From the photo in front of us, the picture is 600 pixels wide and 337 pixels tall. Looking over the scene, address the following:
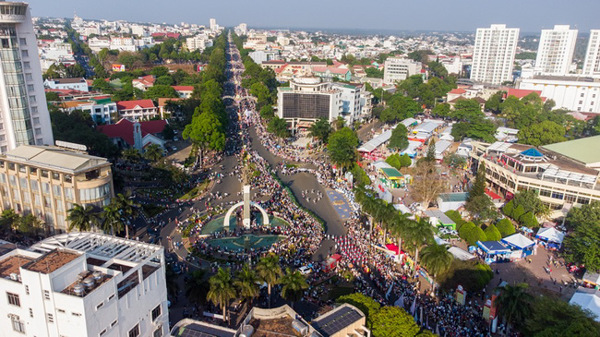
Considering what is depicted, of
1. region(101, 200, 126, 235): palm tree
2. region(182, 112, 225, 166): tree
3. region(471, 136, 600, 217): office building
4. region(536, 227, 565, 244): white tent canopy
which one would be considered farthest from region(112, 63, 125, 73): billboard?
region(536, 227, 565, 244): white tent canopy

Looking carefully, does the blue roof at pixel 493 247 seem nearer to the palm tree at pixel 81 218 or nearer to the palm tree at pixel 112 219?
the palm tree at pixel 112 219

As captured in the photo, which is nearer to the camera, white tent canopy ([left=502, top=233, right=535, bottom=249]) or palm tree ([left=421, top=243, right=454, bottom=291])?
palm tree ([left=421, top=243, right=454, bottom=291])

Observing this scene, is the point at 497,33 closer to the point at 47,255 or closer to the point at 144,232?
the point at 144,232

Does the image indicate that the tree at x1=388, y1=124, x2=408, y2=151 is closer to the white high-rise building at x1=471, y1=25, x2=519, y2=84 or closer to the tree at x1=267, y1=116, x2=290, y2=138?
the tree at x1=267, y1=116, x2=290, y2=138

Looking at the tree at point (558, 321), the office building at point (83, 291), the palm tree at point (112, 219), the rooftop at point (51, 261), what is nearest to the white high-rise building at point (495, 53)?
the tree at point (558, 321)

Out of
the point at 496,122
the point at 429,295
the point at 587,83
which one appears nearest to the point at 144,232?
the point at 429,295

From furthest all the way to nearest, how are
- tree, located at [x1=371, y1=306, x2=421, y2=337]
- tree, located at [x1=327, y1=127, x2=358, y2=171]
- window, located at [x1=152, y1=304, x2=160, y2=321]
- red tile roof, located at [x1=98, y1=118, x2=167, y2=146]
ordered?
red tile roof, located at [x1=98, y1=118, x2=167, y2=146]
tree, located at [x1=327, y1=127, x2=358, y2=171]
tree, located at [x1=371, y1=306, x2=421, y2=337]
window, located at [x1=152, y1=304, x2=160, y2=321]

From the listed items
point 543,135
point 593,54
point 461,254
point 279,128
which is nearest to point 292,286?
point 461,254
